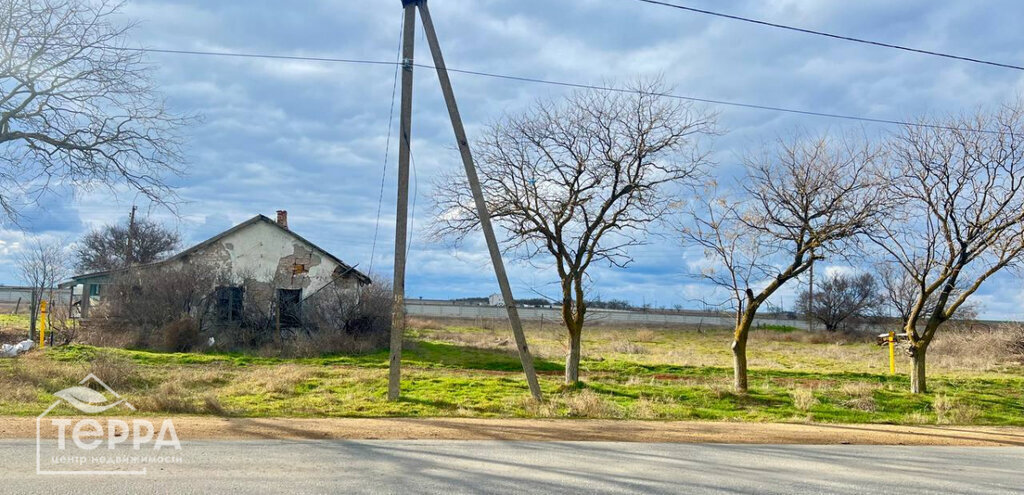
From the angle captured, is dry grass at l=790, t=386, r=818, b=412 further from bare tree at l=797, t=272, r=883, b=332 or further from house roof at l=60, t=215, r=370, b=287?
bare tree at l=797, t=272, r=883, b=332

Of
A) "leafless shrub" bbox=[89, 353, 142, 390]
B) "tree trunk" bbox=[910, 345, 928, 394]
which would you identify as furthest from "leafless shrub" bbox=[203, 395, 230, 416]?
"tree trunk" bbox=[910, 345, 928, 394]

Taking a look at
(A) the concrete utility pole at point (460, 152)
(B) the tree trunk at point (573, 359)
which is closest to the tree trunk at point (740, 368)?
(B) the tree trunk at point (573, 359)

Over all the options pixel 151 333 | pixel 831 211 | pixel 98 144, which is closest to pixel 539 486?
pixel 831 211

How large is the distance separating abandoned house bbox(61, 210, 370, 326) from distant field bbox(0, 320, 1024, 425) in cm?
525

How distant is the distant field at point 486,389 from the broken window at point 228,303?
4679mm

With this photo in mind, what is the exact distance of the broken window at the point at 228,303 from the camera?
30594 mm

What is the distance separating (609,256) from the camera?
18.8 m

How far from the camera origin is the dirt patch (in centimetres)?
1035

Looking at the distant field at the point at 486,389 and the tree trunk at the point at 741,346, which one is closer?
the distant field at the point at 486,389

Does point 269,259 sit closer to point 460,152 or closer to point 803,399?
point 460,152

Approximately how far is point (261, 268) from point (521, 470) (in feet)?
87.6

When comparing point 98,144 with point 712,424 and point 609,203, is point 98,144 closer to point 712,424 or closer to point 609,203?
point 609,203

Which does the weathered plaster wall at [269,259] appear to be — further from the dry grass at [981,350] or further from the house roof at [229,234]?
the dry grass at [981,350]

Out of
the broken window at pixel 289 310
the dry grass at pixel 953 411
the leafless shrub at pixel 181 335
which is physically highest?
the broken window at pixel 289 310
